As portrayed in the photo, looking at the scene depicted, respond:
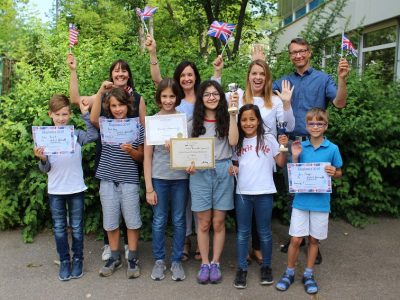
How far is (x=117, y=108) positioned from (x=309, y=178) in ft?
6.03

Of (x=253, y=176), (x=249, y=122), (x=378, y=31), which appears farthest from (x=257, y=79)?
(x=378, y=31)

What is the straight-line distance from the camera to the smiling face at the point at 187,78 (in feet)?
13.5

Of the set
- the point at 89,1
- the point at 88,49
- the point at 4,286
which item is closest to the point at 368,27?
the point at 88,49

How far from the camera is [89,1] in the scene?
23.8 metres

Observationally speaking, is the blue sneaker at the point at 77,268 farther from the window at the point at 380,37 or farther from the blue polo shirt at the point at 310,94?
the window at the point at 380,37

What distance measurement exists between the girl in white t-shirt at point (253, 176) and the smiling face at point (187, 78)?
2.01 feet

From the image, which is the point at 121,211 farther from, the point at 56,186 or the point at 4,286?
the point at 4,286

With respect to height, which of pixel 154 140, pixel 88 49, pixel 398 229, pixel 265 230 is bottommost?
pixel 398 229

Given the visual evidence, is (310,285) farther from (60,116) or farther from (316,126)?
(60,116)

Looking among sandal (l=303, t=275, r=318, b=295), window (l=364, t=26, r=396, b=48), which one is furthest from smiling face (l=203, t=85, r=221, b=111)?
window (l=364, t=26, r=396, b=48)

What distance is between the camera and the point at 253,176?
380 cm

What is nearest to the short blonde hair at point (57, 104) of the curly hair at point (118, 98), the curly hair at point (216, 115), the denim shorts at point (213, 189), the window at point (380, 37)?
the curly hair at point (118, 98)

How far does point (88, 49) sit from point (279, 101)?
21.8 ft

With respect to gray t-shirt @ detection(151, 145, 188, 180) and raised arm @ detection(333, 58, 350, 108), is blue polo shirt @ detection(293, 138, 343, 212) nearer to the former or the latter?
raised arm @ detection(333, 58, 350, 108)
